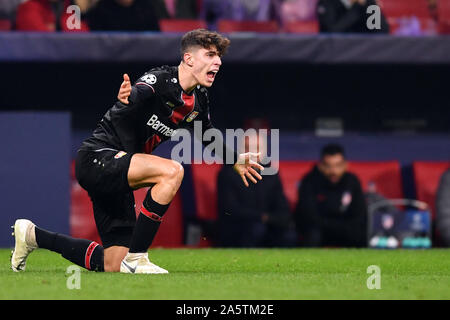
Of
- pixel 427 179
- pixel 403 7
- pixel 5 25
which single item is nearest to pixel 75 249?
pixel 5 25

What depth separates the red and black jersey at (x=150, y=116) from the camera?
7047 millimetres

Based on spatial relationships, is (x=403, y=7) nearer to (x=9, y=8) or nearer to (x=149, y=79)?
(x=9, y=8)

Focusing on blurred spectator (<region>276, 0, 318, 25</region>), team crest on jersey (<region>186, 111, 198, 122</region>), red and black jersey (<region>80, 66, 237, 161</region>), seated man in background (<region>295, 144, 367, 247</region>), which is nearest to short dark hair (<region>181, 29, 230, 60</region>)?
red and black jersey (<region>80, 66, 237, 161</region>)

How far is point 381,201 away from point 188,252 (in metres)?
3.06

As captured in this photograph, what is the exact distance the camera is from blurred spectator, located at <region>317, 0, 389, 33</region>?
1268cm

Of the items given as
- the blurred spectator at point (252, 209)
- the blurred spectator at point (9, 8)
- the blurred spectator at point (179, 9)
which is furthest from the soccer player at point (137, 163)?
the blurred spectator at point (179, 9)

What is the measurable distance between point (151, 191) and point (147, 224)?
22 cm

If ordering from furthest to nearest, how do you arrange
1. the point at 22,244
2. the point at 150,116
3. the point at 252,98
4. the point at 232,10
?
the point at 252,98 → the point at 232,10 → the point at 22,244 → the point at 150,116

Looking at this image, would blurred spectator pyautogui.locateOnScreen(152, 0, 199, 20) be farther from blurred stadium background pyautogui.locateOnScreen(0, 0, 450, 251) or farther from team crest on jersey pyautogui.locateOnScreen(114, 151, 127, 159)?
team crest on jersey pyautogui.locateOnScreen(114, 151, 127, 159)

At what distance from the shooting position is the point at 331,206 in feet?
40.2

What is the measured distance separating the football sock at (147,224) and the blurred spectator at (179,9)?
22.4 feet

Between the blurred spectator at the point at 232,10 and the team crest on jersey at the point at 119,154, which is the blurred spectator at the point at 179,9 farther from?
the team crest on jersey at the point at 119,154
